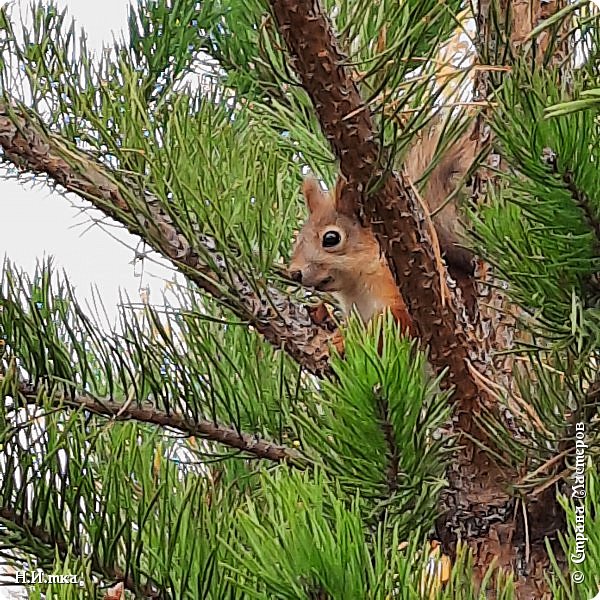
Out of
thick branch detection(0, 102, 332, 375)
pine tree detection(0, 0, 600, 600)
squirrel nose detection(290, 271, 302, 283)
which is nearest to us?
pine tree detection(0, 0, 600, 600)

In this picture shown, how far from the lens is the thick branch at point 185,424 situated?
19.7 inches

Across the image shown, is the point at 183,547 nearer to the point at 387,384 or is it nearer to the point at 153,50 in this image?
the point at 387,384

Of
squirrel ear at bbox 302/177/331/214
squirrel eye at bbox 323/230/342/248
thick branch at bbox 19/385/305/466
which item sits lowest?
thick branch at bbox 19/385/305/466

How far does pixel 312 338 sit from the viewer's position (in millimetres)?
518

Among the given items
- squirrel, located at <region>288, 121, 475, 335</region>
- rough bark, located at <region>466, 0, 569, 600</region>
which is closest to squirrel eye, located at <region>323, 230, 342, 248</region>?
squirrel, located at <region>288, 121, 475, 335</region>

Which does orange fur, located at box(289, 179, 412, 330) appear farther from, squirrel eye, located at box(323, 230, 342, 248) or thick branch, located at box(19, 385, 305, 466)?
thick branch, located at box(19, 385, 305, 466)

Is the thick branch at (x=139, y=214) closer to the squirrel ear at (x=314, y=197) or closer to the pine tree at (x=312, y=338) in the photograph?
the pine tree at (x=312, y=338)

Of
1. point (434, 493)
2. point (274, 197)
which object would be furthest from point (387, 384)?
point (274, 197)

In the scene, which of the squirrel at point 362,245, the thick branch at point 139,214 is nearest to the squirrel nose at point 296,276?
the squirrel at point 362,245

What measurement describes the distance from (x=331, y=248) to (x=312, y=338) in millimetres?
186

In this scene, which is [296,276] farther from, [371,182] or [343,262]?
[371,182]

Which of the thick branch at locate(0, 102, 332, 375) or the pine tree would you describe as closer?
the pine tree

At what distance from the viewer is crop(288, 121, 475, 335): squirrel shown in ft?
2.13

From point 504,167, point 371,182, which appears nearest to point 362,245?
point 504,167
